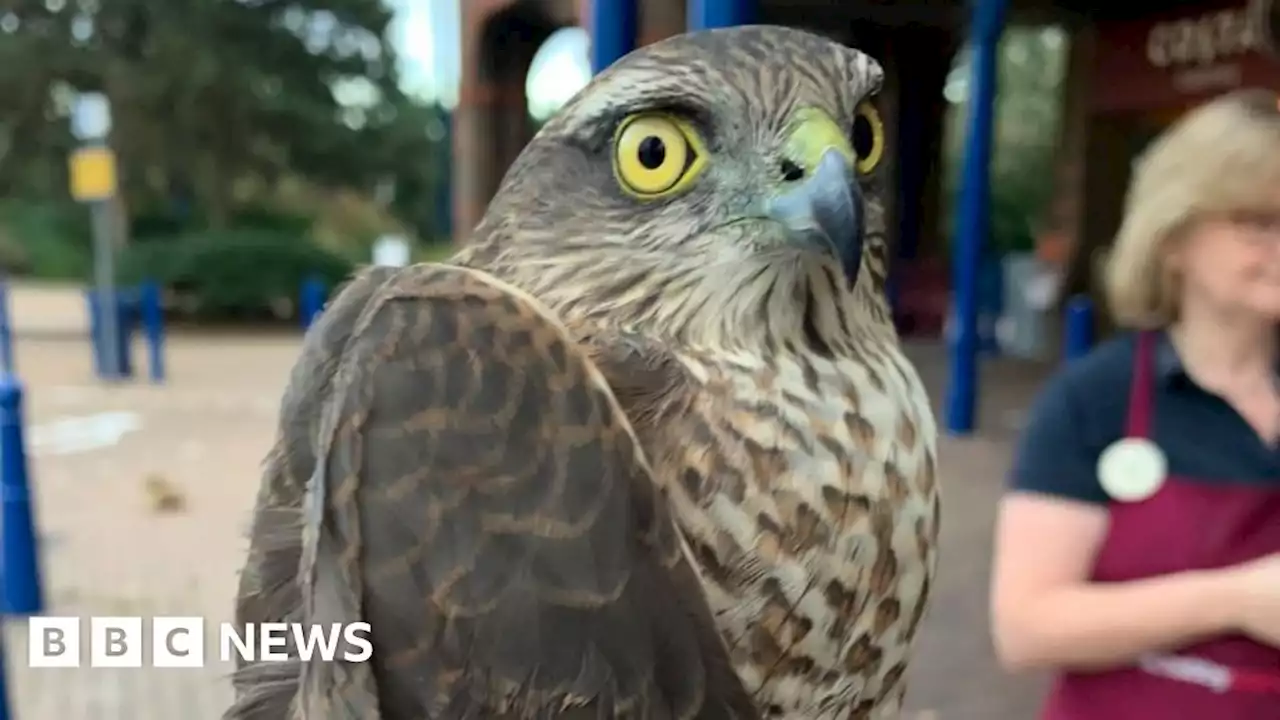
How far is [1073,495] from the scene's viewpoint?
4.35 ft

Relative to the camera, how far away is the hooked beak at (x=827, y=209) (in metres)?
0.83

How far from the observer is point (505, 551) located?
78 centimetres

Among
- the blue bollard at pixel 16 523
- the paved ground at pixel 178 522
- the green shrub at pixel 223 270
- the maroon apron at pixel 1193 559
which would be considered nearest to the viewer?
the maroon apron at pixel 1193 559

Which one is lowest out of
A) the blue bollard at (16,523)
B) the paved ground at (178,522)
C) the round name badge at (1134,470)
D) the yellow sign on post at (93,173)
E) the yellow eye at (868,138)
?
the paved ground at (178,522)

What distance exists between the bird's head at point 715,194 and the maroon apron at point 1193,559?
A: 0.60m

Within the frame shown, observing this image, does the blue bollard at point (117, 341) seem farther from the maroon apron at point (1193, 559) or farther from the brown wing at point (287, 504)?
the maroon apron at point (1193, 559)

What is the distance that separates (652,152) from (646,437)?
208mm

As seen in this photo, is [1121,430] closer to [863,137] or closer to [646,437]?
[863,137]

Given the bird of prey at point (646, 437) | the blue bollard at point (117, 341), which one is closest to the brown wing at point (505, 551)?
the bird of prey at point (646, 437)

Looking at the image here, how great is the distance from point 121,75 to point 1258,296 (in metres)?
13.9

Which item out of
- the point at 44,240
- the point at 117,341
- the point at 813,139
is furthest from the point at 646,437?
the point at 44,240

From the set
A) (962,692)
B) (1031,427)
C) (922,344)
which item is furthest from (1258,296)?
(922,344)

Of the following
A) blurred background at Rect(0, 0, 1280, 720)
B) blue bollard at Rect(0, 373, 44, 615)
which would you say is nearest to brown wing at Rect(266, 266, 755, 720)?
blurred background at Rect(0, 0, 1280, 720)

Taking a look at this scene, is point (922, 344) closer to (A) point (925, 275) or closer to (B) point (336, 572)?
(A) point (925, 275)
